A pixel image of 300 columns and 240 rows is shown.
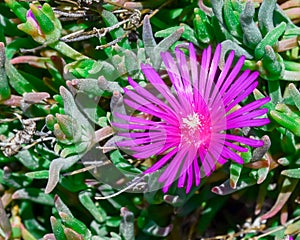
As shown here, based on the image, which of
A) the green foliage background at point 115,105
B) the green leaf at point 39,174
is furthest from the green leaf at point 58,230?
the green leaf at point 39,174

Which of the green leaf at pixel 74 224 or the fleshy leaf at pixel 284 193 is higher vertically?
the green leaf at pixel 74 224

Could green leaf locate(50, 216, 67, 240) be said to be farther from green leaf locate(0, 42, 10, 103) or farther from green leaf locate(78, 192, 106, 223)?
green leaf locate(0, 42, 10, 103)

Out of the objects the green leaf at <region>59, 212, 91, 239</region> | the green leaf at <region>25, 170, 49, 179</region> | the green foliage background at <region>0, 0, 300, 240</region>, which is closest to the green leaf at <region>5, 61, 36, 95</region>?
the green foliage background at <region>0, 0, 300, 240</region>

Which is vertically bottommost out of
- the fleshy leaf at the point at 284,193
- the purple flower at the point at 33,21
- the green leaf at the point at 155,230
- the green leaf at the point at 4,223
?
the fleshy leaf at the point at 284,193

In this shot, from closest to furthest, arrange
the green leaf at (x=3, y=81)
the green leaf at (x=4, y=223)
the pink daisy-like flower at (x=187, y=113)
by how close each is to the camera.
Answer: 1. the pink daisy-like flower at (x=187, y=113)
2. the green leaf at (x=3, y=81)
3. the green leaf at (x=4, y=223)

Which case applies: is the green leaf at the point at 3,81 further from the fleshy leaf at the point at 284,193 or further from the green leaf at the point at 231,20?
the fleshy leaf at the point at 284,193

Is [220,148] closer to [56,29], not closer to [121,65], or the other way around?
[121,65]

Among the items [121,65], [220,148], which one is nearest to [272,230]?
[220,148]

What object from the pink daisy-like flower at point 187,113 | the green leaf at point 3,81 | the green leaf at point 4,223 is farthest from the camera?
the green leaf at point 4,223

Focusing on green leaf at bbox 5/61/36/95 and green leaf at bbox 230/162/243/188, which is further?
green leaf at bbox 5/61/36/95
